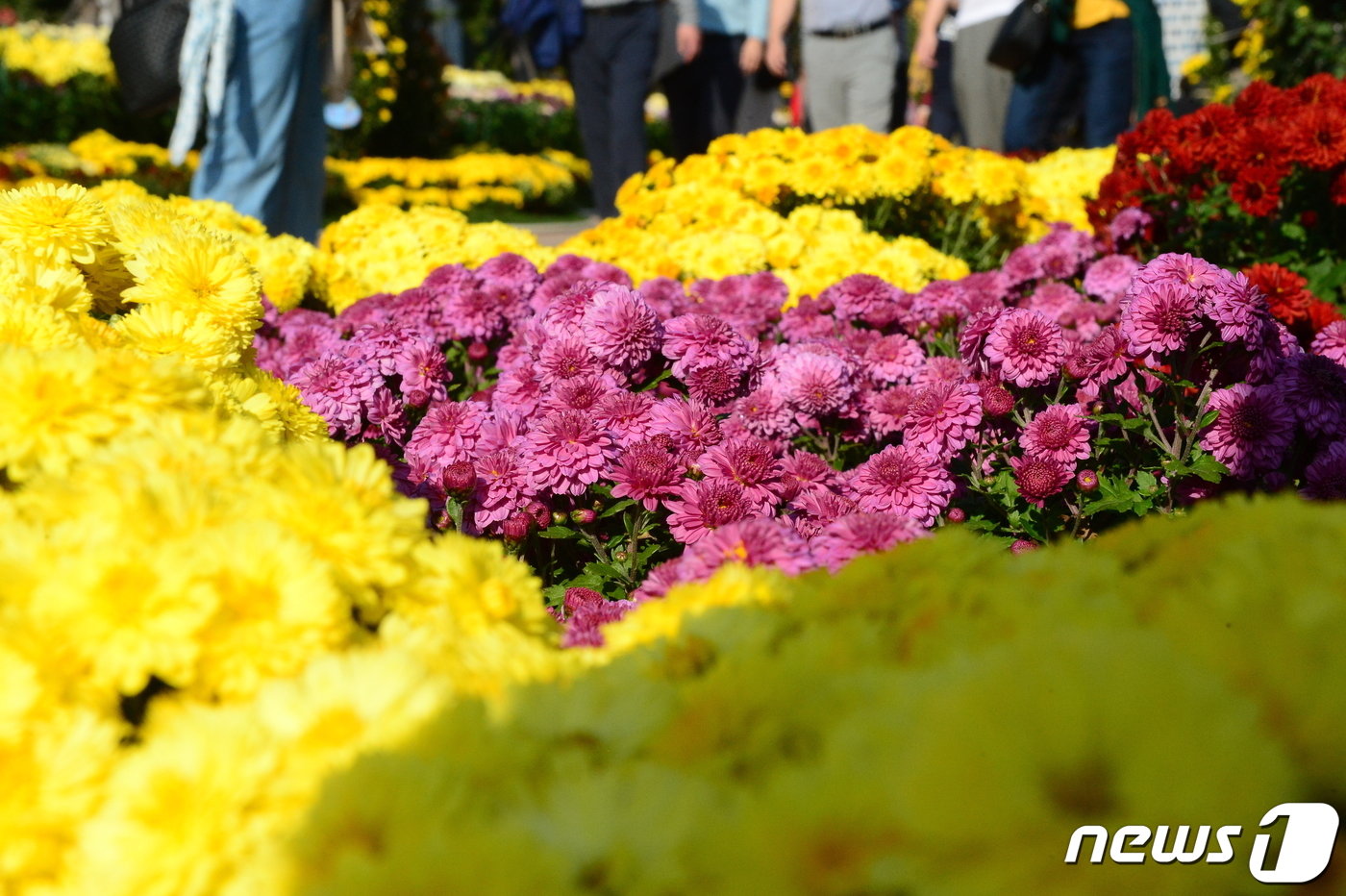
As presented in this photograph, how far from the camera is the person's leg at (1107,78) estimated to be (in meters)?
6.50

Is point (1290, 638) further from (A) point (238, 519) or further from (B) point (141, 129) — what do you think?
(B) point (141, 129)

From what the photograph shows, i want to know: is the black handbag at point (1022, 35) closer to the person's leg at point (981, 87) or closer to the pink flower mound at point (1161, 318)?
the person's leg at point (981, 87)

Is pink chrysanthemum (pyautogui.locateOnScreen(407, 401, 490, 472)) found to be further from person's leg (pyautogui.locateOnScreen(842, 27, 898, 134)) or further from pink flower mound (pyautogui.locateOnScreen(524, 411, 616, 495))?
person's leg (pyautogui.locateOnScreen(842, 27, 898, 134))

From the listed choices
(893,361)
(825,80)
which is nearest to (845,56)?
(825,80)

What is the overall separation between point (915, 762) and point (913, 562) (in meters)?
0.44

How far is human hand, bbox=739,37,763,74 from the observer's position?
7.17 metres

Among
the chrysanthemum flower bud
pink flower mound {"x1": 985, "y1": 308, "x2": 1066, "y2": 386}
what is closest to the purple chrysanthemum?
the chrysanthemum flower bud

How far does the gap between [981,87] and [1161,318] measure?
5792mm

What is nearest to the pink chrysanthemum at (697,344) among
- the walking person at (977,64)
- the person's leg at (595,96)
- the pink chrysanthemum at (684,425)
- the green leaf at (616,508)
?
the pink chrysanthemum at (684,425)

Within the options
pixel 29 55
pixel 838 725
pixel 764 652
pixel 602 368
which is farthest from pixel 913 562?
pixel 29 55

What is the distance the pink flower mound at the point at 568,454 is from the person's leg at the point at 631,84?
5119 millimetres

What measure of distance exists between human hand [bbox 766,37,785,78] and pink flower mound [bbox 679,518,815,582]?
6.29 metres

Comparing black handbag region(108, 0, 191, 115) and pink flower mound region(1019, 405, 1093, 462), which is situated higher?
black handbag region(108, 0, 191, 115)

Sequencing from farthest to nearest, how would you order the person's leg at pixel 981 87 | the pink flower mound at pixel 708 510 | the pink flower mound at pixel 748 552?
1. the person's leg at pixel 981 87
2. the pink flower mound at pixel 708 510
3. the pink flower mound at pixel 748 552
